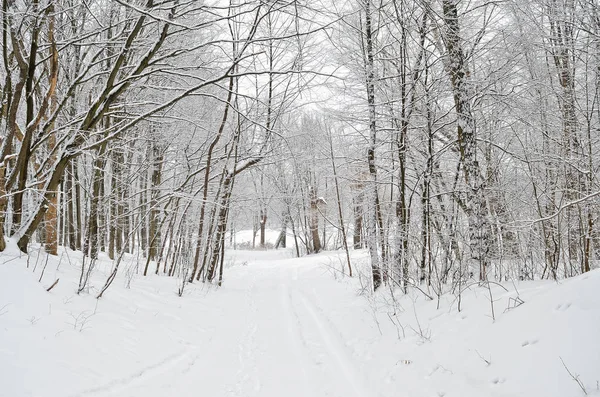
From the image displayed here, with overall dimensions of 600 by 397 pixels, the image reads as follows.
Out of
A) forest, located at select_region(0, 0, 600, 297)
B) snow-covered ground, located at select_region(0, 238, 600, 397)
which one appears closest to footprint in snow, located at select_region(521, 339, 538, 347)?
snow-covered ground, located at select_region(0, 238, 600, 397)

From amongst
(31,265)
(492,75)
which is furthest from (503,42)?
(31,265)

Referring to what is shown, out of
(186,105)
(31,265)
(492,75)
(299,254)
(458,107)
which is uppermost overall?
(186,105)

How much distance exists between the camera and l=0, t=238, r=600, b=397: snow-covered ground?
2.92 m

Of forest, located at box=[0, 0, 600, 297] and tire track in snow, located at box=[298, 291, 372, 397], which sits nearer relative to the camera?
tire track in snow, located at box=[298, 291, 372, 397]

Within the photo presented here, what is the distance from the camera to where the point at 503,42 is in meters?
6.74

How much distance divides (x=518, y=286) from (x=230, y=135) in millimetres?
8769

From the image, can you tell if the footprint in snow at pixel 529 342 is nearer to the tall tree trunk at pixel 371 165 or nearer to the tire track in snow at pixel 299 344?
the tire track in snow at pixel 299 344

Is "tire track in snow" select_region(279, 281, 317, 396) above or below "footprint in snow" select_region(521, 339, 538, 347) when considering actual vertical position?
below

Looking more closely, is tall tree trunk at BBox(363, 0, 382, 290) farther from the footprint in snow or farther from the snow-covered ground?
the footprint in snow

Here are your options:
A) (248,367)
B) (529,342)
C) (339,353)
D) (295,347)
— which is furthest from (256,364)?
(529,342)

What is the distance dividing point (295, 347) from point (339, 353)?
688 mm

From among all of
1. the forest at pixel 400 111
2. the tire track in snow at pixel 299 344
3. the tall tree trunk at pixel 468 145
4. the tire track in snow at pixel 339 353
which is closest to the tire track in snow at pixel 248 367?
the tire track in snow at pixel 299 344

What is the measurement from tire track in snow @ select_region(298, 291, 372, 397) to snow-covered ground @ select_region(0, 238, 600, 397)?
17mm

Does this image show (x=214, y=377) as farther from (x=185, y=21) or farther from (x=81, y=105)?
(x=81, y=105)
